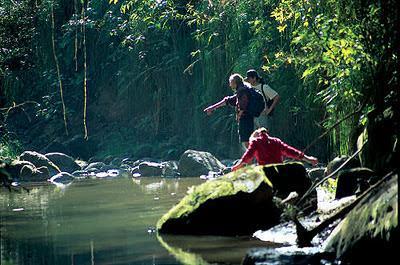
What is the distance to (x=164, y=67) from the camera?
2548 centimetres

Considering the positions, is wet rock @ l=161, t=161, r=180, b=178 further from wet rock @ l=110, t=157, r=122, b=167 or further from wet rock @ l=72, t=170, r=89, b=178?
wet rock @ l=110, t=157, r=122, b=167

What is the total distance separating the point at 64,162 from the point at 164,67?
13.9 ft

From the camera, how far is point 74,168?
76.0 feet

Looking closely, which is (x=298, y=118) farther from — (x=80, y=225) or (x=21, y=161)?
(x=80, y=225)

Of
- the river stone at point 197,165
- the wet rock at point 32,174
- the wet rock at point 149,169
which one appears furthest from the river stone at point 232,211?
the wet rock at point 32,174

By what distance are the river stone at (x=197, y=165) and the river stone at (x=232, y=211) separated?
9.36 meters

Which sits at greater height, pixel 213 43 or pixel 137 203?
pixel 213 43

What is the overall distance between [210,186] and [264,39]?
1029 cm

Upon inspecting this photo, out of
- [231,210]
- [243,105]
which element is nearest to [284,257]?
[231,210]

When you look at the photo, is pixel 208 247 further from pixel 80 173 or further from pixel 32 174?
pixel 80 173

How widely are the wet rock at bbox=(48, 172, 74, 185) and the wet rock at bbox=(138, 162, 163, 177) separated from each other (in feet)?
5.39

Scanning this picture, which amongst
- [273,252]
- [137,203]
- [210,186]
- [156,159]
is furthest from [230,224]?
[156,159]

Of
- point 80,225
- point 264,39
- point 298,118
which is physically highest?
point 264,39

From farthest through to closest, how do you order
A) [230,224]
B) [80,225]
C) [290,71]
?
[290,71]
[80,225]
[230,224]
